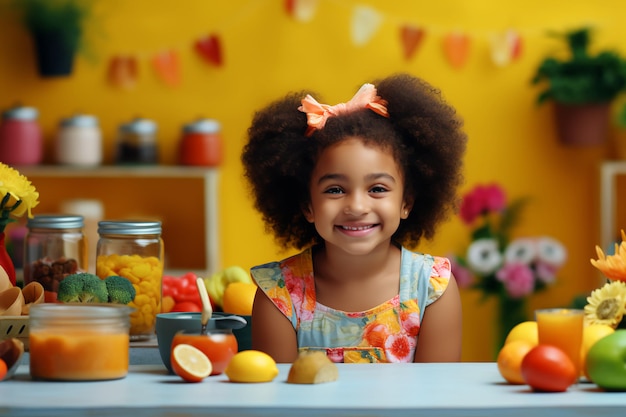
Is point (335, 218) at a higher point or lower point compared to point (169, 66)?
lower

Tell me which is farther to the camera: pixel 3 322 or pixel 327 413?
pixel 3 322

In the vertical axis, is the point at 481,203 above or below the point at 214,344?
above

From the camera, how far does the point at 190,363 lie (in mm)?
1087

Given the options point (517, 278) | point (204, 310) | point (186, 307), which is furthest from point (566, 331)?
point (517, 278)

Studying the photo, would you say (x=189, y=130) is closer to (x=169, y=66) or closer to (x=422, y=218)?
(x=169, y=66)

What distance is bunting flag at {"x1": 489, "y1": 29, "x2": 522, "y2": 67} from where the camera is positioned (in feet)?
12.3

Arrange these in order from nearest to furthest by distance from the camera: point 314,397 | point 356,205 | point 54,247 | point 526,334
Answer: point 314,397 < point 526,334 < point 356,205 < point 54,247

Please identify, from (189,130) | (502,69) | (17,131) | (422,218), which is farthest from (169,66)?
(422,218)

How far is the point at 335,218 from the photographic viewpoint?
1.44 m

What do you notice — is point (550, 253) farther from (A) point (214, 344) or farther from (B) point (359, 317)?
(A) point (214, 344)

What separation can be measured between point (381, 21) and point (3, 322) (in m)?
2.69

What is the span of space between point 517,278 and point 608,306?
7.37ft

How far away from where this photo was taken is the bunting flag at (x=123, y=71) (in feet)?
12.4

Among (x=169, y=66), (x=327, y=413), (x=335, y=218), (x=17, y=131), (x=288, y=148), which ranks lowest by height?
(x=327, y=413)
